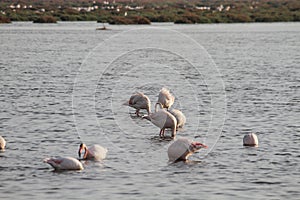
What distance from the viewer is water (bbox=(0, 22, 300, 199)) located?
14.4 metres

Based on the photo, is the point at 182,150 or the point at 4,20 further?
the point at 4,20

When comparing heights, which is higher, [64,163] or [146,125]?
[64,163]

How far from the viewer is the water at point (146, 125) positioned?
14.4 m

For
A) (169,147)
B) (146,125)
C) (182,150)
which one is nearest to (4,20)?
(146,125)

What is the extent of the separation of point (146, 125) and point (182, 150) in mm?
4857

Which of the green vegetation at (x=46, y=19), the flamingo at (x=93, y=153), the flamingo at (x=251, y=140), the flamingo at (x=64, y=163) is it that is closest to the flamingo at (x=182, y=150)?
the flamingo at (x=93, y=153)

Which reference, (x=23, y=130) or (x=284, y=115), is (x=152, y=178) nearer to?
(x=23, y=130)

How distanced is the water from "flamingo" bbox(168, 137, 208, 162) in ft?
0.88

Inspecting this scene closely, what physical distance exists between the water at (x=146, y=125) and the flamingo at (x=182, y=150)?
0.88 feet

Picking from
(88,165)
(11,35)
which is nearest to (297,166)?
(88,165)

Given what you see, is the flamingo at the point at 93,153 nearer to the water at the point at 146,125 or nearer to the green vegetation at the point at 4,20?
the water at the point at 146,125

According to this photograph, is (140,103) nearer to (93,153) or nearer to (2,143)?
(2,143)

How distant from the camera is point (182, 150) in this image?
1633 centimetres

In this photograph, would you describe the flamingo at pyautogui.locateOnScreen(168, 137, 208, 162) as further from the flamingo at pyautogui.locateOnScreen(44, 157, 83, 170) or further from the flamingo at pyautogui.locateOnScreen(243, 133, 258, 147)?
the flamingo at pyautogui.locateOnScreen(44, 157, 83, 170)
